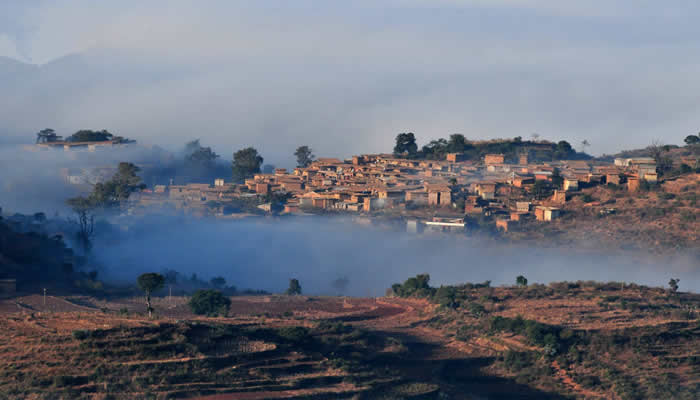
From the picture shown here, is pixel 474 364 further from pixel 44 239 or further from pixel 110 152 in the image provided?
pixel 110 152

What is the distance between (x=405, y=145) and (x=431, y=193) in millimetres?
25766

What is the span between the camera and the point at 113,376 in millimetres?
24031

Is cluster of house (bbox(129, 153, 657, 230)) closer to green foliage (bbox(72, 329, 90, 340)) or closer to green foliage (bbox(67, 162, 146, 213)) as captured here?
green foliage (bbox(67, 162, 146, 213))

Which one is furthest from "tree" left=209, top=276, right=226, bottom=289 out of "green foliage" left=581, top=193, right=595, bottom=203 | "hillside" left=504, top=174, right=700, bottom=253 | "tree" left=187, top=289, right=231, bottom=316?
"green foliage" left=581, top=193, right=595, bottom=203

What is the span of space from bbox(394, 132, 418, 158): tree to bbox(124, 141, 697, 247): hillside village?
31.8ft

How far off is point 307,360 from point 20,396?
27.8 feet

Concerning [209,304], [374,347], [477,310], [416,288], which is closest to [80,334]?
[374,347]

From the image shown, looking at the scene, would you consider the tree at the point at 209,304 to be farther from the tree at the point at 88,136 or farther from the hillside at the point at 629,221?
the tree at the point at 88,136

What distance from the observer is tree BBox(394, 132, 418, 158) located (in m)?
88.9

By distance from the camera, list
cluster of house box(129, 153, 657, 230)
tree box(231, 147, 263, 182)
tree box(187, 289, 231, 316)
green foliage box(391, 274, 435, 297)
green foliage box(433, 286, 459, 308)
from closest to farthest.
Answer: tree box(187, 289, 231, 316)
green foliage box(433, 286, 459, 308)
green foliage box(391, 274, 435, 297)
cluster of house box(129, 153, 657, 230)
tree box(231, 147, 263, 182)

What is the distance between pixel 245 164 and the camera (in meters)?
84.8

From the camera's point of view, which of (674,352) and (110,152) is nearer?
(674,352)

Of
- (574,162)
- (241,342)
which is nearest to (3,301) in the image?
(241,342)

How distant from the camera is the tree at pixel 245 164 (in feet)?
274
